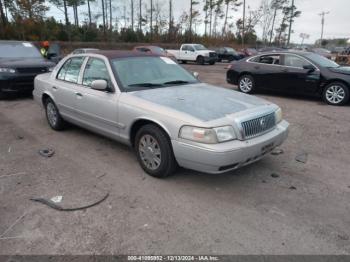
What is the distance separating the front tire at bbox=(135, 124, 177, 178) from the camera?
384 cm

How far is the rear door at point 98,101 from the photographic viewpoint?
4.50m

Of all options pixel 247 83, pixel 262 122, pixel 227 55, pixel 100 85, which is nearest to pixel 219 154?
pixel 262 122

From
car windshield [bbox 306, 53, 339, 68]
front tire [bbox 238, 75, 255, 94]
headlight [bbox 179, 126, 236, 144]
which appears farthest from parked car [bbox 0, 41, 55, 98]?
car windshield [bbox 306, 53, 339, 68]

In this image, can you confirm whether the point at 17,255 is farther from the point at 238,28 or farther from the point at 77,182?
the point at 238,28

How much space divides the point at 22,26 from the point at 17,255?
3602 centimetres

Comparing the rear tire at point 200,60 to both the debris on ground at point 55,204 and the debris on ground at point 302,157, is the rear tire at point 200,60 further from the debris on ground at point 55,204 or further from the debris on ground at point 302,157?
the debris on ground at point 55,204

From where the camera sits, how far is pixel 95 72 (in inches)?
194

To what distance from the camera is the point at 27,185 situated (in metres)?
3.97

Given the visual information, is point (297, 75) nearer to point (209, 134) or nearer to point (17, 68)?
point (209, 134)

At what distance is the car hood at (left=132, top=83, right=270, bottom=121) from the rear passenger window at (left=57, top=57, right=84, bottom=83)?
1589 millimetres

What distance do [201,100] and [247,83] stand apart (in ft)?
23.2

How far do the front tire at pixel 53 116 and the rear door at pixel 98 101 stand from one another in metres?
1.03

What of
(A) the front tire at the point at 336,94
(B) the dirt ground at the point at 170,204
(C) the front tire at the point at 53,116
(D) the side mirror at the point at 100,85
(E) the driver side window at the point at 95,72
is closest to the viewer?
(B) the dirt ground at the point at 170,204

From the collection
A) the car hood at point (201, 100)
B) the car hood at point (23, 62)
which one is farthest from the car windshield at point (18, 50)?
the car hood at point (201, 100)
